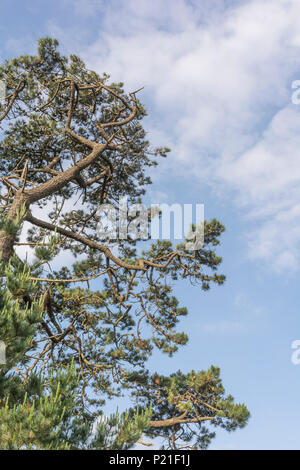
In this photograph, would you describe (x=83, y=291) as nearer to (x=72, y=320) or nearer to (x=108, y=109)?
(x=72, y=320)

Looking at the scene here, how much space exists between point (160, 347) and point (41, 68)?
21.7 ft

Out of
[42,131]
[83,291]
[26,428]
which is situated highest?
[42,131]

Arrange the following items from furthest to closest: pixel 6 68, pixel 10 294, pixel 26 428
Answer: pixel 6 68, pixel 10 294, pixel 26 428

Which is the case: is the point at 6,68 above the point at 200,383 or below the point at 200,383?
above

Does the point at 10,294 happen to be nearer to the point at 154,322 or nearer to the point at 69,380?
the point at 69,380

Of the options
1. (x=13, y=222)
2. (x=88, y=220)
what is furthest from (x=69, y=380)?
(x=88, y=220)

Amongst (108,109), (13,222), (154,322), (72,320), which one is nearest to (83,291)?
(72,320)

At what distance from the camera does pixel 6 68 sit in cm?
849

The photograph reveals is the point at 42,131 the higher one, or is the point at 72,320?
the point at 42,131

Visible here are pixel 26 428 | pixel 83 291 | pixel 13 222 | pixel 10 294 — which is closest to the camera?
pixel 26 428

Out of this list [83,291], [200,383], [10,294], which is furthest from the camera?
[83,291]

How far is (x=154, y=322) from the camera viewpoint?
7.50m

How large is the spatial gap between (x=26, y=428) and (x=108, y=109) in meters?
7.66

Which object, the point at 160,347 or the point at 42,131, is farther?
the point at 42,131
